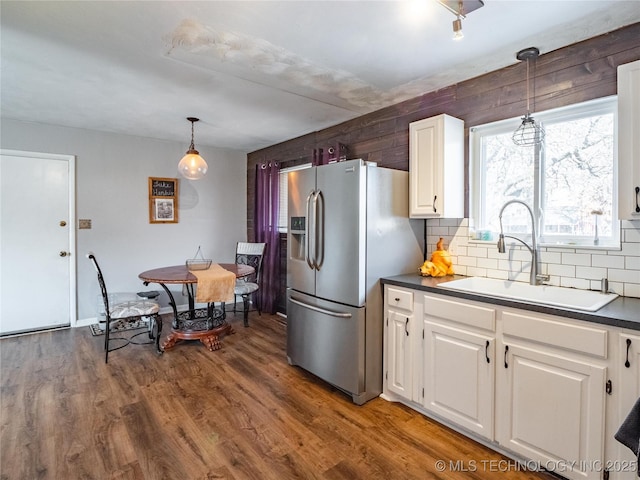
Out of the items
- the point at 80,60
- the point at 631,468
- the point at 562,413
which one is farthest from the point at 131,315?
the point at 631,468

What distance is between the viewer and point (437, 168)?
8.30 ft

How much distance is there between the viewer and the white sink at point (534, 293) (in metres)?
1.80

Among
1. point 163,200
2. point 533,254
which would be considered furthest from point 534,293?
point 163,200

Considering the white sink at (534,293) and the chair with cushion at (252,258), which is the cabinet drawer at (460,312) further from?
the chair with cushion at (252,258)

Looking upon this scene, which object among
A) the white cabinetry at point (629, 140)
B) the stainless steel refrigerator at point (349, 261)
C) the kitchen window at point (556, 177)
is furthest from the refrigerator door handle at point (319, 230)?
the white cabinetry at point (629, 140)

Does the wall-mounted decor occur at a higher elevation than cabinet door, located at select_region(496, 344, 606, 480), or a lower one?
higher

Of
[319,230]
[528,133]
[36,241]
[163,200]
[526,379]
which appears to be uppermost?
[528,133]

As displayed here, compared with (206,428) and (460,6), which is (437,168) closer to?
(460,6)

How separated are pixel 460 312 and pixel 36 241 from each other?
452 cm

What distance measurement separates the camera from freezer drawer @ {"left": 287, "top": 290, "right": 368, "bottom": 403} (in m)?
2.45

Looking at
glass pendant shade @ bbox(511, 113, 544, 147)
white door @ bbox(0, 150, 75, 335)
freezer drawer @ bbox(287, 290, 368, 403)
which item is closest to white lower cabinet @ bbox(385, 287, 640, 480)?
freezer drawer @ bbox(287, 290, 368, 403)

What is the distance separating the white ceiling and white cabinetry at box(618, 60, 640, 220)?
0.40 meters

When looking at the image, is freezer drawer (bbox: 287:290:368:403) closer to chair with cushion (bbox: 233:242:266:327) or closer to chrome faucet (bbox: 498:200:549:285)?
chrome faucet (bbox: 498:200:549:285)

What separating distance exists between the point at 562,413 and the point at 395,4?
2.16 metres
